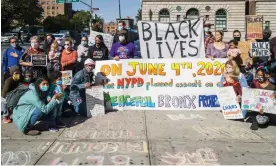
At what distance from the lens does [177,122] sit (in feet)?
20.8

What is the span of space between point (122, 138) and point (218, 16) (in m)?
43.9

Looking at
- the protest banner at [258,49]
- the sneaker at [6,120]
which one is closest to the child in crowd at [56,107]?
the sneaker at [6,120]

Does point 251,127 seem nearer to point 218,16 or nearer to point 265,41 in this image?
point 265,41

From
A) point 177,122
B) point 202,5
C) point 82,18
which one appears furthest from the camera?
point 82,18

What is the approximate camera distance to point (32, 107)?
5.47m

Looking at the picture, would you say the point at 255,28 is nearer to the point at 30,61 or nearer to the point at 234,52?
the point at 234,52

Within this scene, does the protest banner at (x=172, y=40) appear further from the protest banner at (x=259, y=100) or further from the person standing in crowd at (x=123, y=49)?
the protest banner at (x=259, y=100)

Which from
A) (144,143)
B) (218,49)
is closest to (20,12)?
(218,49)

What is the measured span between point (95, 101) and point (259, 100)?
10.4 ft

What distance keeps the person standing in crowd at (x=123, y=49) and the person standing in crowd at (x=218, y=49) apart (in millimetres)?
1755

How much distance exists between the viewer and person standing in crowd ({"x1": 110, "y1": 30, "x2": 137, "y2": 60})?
748 cm

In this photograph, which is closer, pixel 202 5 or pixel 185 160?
pixel 185 160

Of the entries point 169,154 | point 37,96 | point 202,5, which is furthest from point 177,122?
point 202,5

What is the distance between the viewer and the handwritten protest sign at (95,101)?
6832 millimetres
